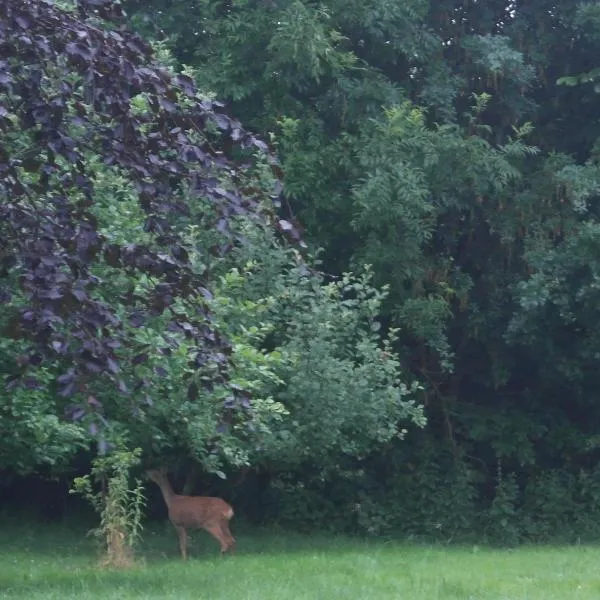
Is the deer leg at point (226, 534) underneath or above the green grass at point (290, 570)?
above

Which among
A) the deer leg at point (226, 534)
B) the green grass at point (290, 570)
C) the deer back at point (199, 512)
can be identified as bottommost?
the green grass at point (290, 570)

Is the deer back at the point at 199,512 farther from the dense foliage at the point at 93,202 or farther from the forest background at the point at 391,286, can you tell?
the dense foliage at the point at 93,202

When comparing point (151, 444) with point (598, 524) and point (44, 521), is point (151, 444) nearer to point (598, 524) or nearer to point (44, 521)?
point (44, 521)

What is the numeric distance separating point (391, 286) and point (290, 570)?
458 centimetres

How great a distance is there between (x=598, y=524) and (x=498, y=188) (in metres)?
5.76

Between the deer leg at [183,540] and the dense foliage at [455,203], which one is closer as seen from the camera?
the deer leg at [183,540]

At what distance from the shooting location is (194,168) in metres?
6.83

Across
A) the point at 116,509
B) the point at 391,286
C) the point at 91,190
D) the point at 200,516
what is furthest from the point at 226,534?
the point at 91,190

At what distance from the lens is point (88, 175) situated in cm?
725

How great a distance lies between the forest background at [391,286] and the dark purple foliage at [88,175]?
7.12ft

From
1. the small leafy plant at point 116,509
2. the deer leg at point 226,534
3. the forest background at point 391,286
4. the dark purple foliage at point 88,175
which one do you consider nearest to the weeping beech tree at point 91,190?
the dark purple foliage at point 88,175

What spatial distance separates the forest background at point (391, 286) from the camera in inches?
487

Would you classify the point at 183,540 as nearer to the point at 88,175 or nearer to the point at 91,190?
the point at 88,175

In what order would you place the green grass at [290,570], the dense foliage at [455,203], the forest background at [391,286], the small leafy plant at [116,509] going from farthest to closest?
the dense foliage at [455,203] → the forest background at [391,286] → the small leafy plant at [116,509] → the green grass at [290,570]
